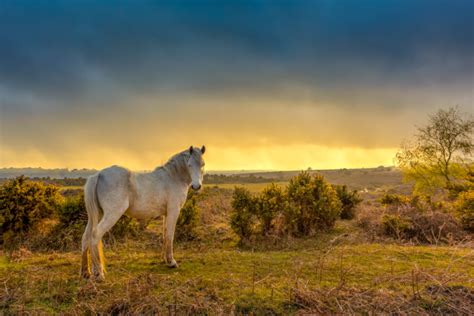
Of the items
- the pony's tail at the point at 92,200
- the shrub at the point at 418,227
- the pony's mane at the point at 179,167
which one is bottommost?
the shrub at the point at 418,227

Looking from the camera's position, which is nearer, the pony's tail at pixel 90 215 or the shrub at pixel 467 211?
the pony's tail at pixel 90 215

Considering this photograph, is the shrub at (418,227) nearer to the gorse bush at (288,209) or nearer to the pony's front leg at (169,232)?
the gorse bush at (288,209)

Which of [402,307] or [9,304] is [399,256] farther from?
[9,304]

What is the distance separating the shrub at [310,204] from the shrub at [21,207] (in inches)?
330

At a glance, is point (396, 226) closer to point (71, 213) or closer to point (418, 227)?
point (418, 227)

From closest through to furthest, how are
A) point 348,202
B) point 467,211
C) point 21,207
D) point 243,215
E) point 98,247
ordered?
point 98,247, point 21,207, point 243,215, point 467,211, point 348,202

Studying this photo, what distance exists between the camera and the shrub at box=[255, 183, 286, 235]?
30.9ft

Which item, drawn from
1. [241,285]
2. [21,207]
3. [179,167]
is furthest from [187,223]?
[241,285]

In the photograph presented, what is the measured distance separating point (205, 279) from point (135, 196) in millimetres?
2099

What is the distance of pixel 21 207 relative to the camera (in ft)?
29.5

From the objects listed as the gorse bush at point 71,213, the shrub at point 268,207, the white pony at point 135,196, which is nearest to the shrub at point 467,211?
the shrub at point 268,207

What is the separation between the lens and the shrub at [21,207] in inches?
345

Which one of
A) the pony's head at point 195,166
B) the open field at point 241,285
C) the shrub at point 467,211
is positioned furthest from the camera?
the shrub at point 467,211

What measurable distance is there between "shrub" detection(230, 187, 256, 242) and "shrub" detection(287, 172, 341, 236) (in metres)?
1.43
